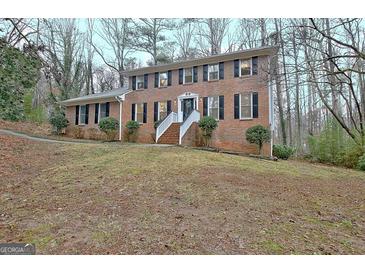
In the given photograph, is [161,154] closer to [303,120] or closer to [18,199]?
[18,199]

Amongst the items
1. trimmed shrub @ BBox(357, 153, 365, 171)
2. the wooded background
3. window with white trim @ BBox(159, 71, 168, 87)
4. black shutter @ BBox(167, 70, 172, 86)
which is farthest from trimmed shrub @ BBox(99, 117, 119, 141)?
trimmed shrub @ BBox(357, 153, 365, 171)

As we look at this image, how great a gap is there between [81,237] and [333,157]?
12138mm

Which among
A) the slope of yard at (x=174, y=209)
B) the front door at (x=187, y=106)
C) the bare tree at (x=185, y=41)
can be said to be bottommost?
the slope of yard at (x=174, y=209)

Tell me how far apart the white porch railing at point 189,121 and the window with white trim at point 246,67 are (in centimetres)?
280

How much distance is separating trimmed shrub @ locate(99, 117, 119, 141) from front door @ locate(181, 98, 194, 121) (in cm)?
391

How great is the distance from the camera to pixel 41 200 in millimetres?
4449

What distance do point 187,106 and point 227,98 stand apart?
2.23 m

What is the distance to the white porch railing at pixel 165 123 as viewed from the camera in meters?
12.5

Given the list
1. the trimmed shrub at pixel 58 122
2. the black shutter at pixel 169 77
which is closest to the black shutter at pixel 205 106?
the black shutter at pixel 169 77

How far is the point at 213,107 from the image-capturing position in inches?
500

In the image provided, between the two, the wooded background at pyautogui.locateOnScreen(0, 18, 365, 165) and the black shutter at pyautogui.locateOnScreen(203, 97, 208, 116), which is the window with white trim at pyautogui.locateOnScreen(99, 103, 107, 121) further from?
the black shutter at pyautogui.locateOnScreen(203, 97, 208, 116)

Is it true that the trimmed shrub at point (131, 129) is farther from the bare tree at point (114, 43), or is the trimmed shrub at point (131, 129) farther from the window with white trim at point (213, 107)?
the bare tree at point (114, 43)

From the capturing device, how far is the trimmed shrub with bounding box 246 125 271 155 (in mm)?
10664

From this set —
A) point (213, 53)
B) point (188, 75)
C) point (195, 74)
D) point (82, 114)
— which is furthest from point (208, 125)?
point (82, 114)
